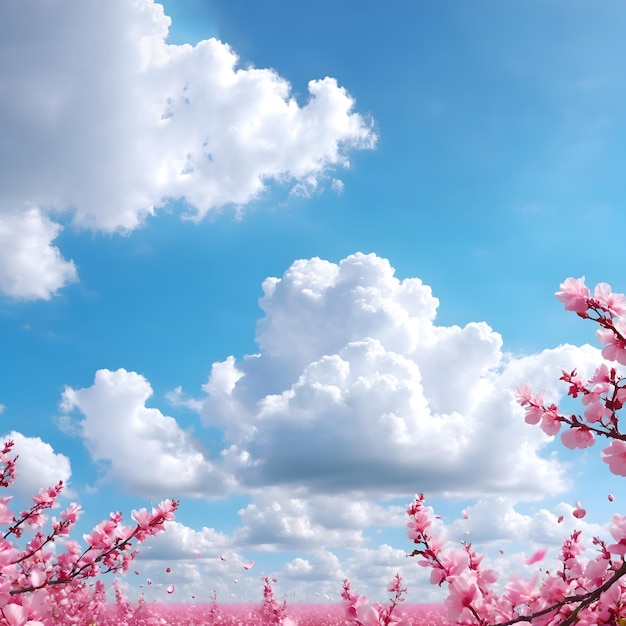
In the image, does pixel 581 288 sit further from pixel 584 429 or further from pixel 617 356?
pixel 584 429

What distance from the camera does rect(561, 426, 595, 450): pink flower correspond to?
9.56ft

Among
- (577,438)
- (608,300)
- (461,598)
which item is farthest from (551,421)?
(461,598)

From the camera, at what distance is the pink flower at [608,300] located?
256cm

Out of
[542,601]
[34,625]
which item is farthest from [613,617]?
[34,625]

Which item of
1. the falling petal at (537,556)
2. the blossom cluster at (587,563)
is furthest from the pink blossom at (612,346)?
the falling petal at (537,556)

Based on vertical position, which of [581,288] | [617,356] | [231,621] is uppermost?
[581,288]

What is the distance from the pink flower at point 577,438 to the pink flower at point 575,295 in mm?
684

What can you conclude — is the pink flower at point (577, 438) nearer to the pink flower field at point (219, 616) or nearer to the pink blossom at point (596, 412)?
the pink blossom at point (596, 412)

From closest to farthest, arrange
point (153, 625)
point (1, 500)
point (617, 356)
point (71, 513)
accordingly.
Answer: point (617, 356), point (1, 500), point (71, 513), point (153, 625)

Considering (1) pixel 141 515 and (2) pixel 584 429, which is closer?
(2) pixel 584 429

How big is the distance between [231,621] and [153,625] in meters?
4.25

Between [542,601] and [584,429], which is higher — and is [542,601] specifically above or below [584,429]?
below

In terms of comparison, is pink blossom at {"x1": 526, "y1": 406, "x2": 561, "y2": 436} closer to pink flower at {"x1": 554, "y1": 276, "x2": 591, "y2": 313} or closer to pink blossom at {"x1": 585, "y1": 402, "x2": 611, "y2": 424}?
pink blossom at {"x1": 585, "y1": 402, "x2": 611, "y2": 424}

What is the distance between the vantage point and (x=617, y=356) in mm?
2625
